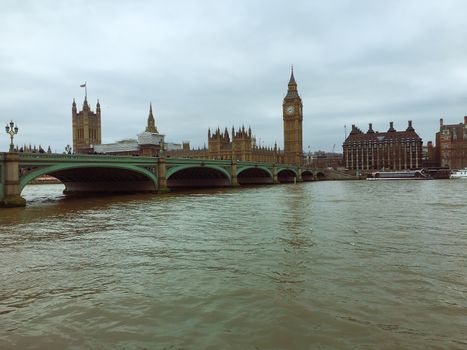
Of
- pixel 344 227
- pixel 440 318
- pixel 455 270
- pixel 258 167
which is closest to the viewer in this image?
pixel 440 318

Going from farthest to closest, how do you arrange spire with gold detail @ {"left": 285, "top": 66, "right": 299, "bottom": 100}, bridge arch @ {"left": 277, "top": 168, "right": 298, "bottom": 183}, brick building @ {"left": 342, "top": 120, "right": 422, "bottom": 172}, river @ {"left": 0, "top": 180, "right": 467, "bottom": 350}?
spire with gold detail @ {"left": 285, "top": 66, "right": 299, "bottom": 100}, brick building @ {"left": 342, "top": 120, "right": 422, "bottom": 172}, bridge arch @ {"left": 277, "top": 168, "right": 298, "bottom": 183}, river @ {"left": 0, "top": 180, "right": 467, "bottom": 350}

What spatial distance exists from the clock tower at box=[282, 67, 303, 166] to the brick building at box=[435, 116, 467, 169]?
167 ft

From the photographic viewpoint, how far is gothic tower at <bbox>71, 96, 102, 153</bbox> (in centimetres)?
16350

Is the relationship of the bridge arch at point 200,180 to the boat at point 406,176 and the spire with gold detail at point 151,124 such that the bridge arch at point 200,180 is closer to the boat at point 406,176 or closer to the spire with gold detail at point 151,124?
the boat at point 406,176

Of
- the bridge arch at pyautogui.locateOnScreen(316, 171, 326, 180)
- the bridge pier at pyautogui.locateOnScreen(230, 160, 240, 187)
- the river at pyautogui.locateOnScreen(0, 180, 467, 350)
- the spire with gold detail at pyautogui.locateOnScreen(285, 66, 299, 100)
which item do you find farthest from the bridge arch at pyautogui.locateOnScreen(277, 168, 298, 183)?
the river at pyautogui.locateOnScreen(0, 180, 467, 350)

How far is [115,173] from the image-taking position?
44.5 m

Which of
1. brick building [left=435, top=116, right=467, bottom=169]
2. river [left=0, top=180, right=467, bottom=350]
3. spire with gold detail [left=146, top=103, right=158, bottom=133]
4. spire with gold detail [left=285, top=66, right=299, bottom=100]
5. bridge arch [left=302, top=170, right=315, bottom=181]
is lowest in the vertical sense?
river [left=0, top=180, right=467, bottom=350]

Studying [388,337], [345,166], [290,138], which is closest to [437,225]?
[388,337]

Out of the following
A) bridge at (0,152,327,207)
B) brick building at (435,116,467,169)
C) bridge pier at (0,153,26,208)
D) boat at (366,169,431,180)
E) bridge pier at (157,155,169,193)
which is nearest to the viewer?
bridge pier at (0,153,26,208)

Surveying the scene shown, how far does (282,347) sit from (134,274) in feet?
16.2

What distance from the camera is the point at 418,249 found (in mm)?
11914

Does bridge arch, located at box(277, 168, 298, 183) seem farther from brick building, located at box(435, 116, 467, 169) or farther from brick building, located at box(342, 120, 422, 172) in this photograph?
brick building, located at box(435, 116, 467, 169)

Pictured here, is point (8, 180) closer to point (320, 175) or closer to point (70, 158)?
point (70, 158)

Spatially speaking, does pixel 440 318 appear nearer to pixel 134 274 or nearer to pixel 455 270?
pixel 455 270
